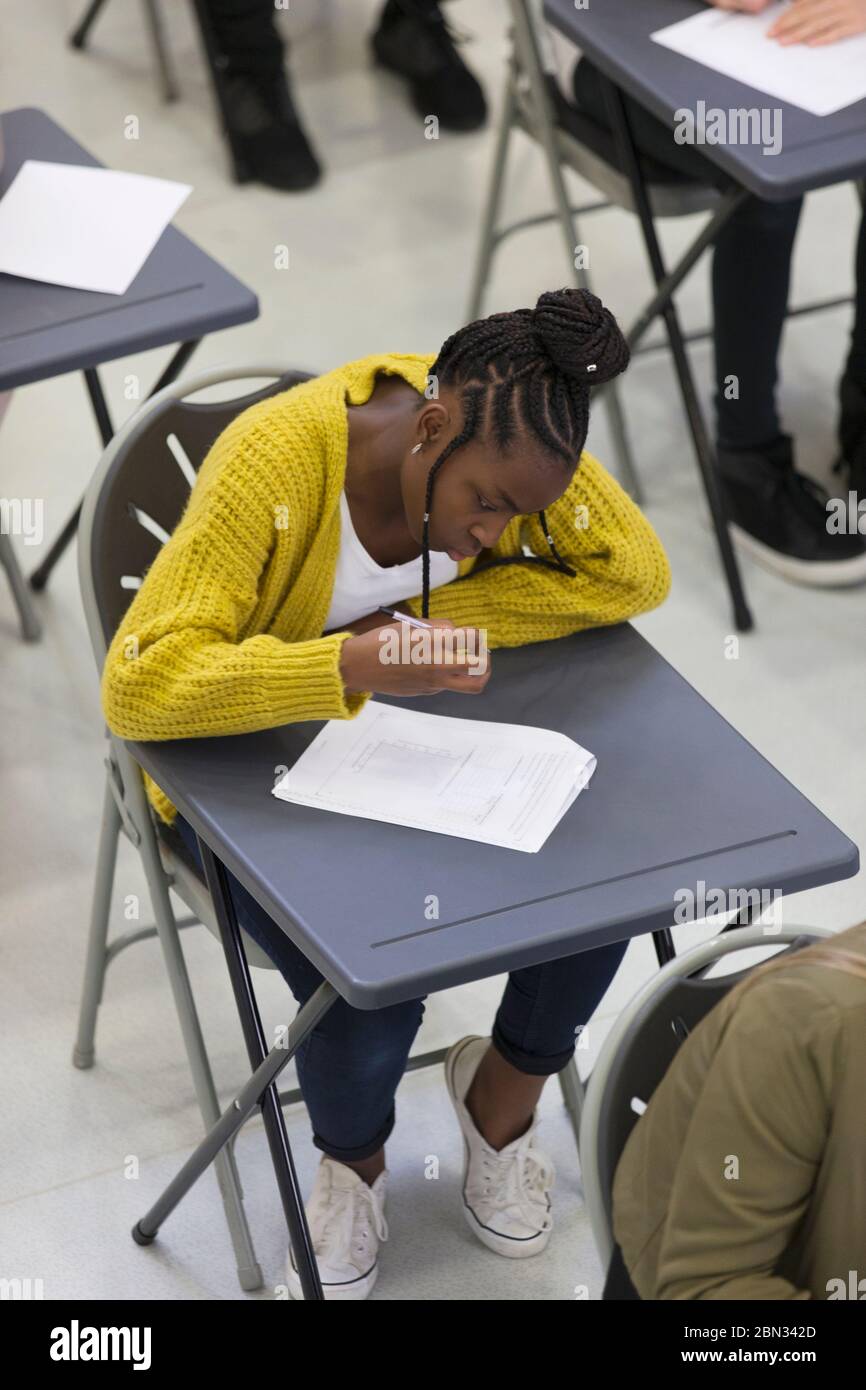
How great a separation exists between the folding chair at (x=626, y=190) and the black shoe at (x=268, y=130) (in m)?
0.98

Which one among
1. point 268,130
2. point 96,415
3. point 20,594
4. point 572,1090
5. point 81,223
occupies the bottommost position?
point 572,1090

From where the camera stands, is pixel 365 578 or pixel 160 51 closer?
pixel 365 578

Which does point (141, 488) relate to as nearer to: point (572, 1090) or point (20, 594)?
point (572, 1090)

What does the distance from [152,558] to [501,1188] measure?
782 mm

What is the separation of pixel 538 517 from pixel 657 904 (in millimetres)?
493

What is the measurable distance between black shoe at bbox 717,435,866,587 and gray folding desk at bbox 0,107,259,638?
1115mm

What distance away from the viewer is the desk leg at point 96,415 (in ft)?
7.93

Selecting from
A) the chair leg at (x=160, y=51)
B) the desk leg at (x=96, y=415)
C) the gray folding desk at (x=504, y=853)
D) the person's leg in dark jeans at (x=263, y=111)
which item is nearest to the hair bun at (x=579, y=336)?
the gray folding desk at (x=504, y=853)

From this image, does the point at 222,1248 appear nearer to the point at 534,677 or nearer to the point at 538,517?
the point at 534,677

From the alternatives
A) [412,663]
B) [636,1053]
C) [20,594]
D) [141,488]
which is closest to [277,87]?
[20,594]

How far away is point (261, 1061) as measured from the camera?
1705mm

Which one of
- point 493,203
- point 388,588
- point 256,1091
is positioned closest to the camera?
point 256,1091

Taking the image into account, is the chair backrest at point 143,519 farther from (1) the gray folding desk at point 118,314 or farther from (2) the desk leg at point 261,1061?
(1) the gray folding desk at point 118,314
